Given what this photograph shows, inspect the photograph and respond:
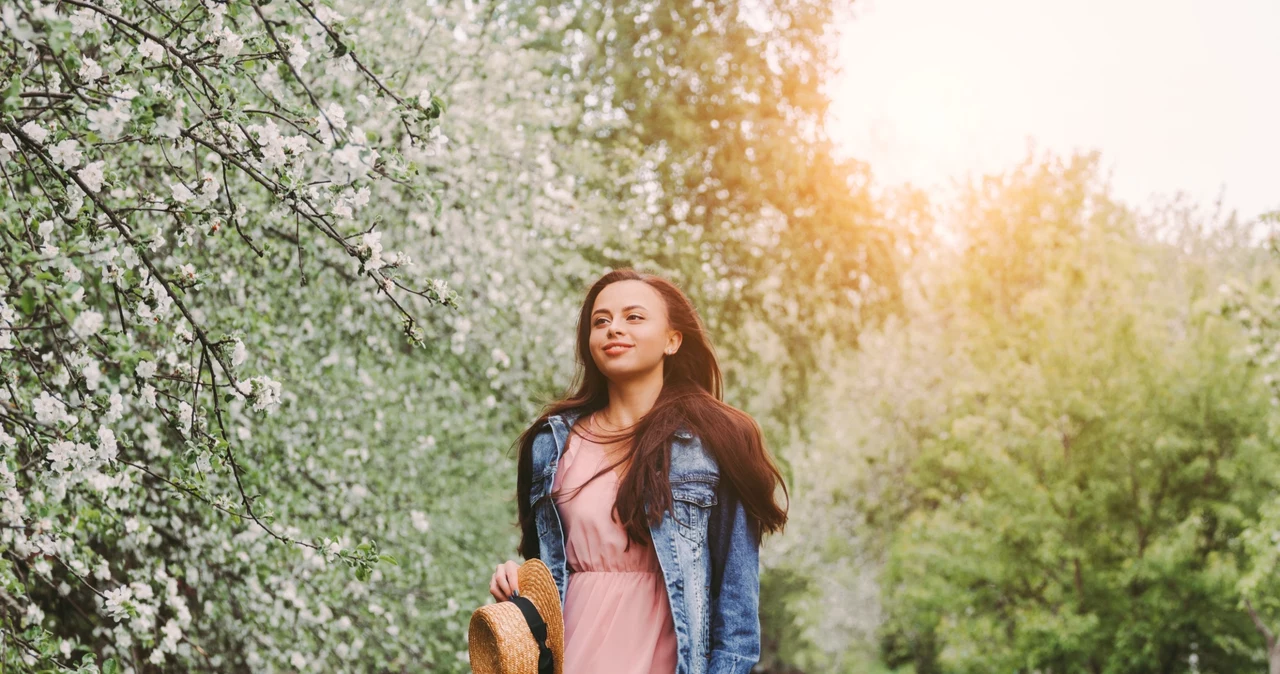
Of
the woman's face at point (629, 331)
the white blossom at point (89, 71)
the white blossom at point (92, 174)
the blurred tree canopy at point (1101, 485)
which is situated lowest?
the woman's face at point (629, 331)

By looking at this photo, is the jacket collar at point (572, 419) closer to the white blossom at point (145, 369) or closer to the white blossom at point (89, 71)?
the white blossom at point (145, 369)

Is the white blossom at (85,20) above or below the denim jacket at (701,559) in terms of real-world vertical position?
above

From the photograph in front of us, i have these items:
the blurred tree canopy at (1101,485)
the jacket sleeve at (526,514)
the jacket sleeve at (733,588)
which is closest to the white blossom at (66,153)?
the jacket sleeve at (526,514)

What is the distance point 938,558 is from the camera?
16438mm

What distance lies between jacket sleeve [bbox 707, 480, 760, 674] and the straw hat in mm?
363

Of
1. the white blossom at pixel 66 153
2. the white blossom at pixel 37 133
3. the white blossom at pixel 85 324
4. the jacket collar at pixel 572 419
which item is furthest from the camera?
the jacket collar at pixel 572 419

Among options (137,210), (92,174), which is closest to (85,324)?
(92,174)

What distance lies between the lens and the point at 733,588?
2643 mm

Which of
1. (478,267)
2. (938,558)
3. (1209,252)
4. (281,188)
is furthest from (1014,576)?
(281,188)

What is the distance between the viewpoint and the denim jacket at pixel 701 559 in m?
2.58

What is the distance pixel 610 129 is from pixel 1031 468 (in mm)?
7427

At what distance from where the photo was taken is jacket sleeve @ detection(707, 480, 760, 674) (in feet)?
8.52

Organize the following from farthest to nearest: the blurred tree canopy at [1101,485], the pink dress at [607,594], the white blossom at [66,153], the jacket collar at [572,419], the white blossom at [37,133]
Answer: the blurred tree canopy at [1101,485], the jacket collar at [572,419], the pink dress at [607,594], the white blossom at [37,133], the white blossom at [66,153]

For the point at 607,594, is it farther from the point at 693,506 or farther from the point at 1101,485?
the point at 1101,485
